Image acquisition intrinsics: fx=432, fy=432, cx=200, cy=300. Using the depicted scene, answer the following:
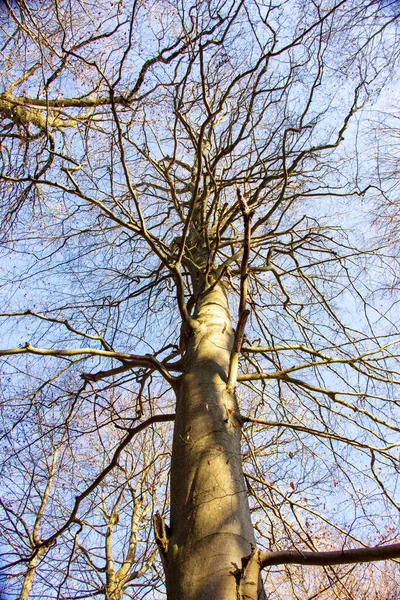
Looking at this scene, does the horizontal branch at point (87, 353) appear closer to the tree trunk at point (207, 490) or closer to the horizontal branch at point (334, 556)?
the tree trunk at point (207, 490)

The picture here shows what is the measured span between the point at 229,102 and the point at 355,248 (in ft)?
5.34

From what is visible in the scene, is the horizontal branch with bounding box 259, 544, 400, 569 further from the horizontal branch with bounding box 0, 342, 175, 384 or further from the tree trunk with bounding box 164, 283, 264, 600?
the horizontal branch with bounding box 0, 342, 175, 384

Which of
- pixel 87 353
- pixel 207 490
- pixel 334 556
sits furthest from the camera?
pixel 87 353

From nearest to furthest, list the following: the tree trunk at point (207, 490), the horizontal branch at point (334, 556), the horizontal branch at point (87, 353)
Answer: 1. the horizontal branch at point (334, 556)
2. the tree trunk at point (207, 490)
3. the horizontal branch at point (87, 353)

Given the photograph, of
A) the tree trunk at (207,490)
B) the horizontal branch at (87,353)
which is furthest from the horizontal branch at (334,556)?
the horizontal branch at (87,353)

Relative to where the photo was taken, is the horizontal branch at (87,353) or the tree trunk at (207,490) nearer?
the tree trunk at (207,490)

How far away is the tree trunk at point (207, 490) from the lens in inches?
49.3

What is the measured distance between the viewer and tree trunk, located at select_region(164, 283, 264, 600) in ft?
4.11

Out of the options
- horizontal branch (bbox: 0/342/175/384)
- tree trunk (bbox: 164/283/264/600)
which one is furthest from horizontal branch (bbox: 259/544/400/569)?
horizontal branch (bbox: 0/342/175/384)

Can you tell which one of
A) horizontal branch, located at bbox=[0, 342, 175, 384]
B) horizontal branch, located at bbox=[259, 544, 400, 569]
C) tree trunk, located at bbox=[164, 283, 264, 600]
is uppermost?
horizontal branch, located at bbox=[0, 342, 175, 384]

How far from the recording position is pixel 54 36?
290 centimetres

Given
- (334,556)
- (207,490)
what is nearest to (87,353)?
(207,490)

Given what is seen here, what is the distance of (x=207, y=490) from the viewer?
4.86ft

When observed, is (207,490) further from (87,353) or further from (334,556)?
(87,353)
